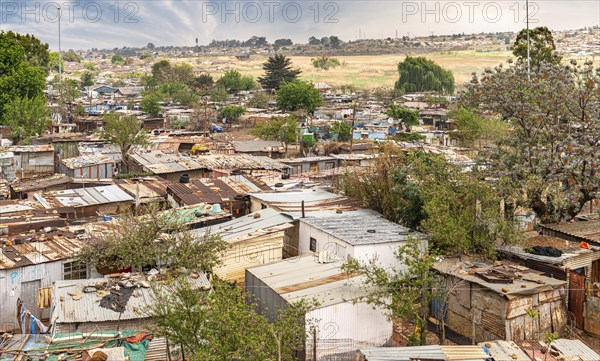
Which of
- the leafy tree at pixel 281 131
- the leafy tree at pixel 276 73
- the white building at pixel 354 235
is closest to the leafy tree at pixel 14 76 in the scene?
the leafy tree at pixel 281 131

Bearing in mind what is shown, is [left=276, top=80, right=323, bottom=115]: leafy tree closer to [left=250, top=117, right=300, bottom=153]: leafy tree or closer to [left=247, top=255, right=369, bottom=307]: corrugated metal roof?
[left=250, top=117, right=300, bottom=153]: leafy tree

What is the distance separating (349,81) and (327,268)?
87.5 metres

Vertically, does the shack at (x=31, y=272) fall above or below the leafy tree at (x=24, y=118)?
below

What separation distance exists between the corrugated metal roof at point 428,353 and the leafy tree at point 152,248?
4123mm

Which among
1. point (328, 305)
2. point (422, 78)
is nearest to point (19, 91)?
point (328, 305)

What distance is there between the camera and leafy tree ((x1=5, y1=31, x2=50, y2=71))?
44906mm

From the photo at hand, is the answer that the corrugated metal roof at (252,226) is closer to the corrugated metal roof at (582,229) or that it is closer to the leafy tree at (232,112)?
the corrugated metal roof at (582,229)

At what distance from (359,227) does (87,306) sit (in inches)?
255

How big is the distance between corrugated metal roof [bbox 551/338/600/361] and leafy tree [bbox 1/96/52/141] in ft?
98.1

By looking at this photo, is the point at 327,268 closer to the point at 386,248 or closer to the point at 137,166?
the point at 386,248

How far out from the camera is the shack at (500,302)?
34.5ft

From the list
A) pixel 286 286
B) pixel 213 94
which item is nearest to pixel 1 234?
pixel 286 286

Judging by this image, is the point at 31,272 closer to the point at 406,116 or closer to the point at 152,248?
the point at 152,248

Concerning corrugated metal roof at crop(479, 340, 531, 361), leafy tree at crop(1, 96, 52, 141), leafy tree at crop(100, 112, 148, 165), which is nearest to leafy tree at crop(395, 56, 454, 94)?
leafy tree at crop(1, 96, 52, 141)
